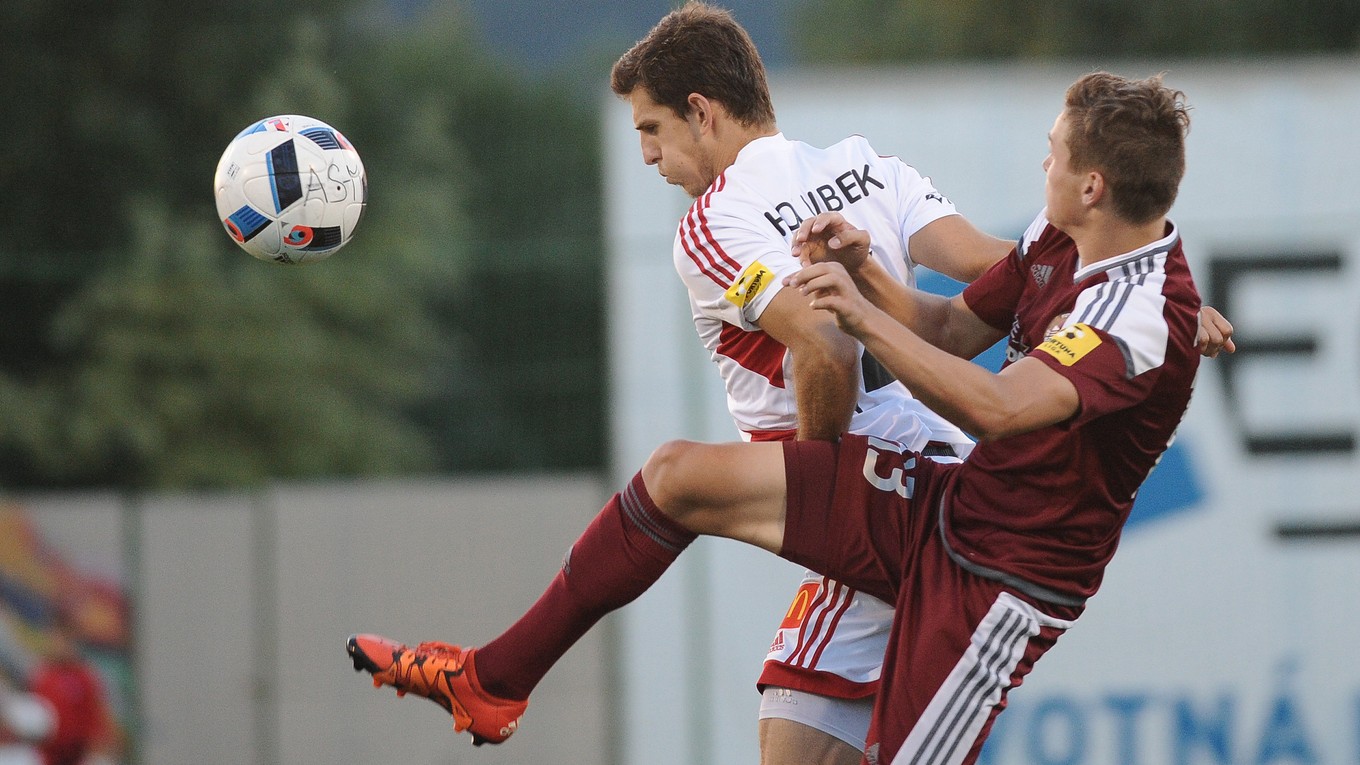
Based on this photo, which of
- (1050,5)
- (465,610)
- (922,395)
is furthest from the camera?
(1050,5)

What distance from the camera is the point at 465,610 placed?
10016 millimetres

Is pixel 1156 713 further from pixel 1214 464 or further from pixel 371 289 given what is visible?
pixel 371 289

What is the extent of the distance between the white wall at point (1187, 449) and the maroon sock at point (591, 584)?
3.83 metres

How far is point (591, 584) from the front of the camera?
151 inches

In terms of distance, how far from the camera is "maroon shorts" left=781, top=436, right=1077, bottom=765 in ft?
11.7

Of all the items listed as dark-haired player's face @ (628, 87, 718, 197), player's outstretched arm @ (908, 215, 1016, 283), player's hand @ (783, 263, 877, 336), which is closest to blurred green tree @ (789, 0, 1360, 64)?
player's outstretched arm @ (908, 215, 1016, 283)

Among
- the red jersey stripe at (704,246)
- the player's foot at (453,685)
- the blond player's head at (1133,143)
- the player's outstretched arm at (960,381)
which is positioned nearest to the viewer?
the player's outstretched arm at (960,381)

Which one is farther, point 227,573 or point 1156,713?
point 227,573

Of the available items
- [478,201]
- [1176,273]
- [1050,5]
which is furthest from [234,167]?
[478,201]

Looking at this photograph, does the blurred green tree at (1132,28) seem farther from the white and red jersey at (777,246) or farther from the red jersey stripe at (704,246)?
the red jersey stripe at (704,246)

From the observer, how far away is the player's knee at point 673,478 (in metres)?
3.66

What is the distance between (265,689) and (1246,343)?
241 inches

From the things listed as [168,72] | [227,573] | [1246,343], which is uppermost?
[168,72]

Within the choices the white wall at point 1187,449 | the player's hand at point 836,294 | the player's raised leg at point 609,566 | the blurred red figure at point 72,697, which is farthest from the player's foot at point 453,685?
the blurred red figure at point 72,697
